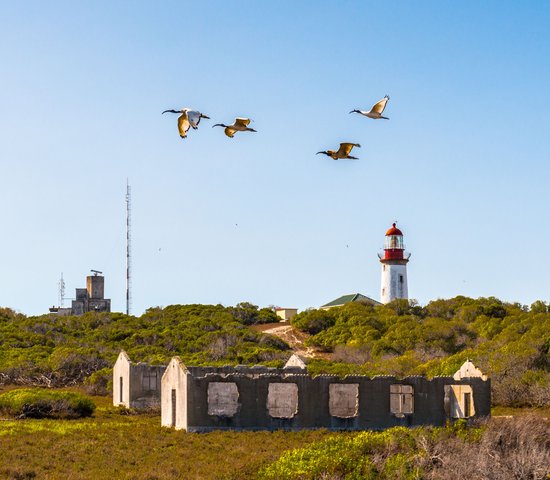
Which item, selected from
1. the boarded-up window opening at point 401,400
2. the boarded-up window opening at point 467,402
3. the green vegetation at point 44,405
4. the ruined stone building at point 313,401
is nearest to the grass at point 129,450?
the ruined stone building at point 313,401

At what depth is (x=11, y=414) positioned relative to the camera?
119 ft

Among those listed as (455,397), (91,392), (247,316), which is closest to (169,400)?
(455,397)

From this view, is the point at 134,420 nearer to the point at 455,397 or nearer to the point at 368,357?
the point at 455,397

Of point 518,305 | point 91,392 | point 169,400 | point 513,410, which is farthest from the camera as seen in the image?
point 518,305

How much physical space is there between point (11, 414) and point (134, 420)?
4559mm

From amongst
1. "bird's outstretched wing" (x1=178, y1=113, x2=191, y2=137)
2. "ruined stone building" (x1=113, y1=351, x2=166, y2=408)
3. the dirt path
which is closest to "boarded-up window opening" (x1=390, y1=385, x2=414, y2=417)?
"ruined stone building" (x1=113, y1=351, x2=166, y2=408)

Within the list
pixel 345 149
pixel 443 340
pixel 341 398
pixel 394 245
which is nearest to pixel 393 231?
pixel 394 245

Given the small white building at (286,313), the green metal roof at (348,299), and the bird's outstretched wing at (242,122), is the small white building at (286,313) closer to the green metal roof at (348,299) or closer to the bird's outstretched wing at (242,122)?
the green metal roof at (348,299)

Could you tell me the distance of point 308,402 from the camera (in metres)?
33.7

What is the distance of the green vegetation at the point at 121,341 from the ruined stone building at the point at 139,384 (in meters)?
4.76

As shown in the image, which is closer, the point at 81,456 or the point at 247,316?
the point at 81,456

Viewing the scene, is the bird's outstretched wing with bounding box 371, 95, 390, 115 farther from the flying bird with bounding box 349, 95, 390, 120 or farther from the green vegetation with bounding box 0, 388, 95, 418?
the green vegetation with bounding box 0, 388, 95, 418

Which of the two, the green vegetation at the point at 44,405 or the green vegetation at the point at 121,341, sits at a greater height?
the green vegetation at the point at 121,341

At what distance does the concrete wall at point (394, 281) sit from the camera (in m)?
77.9
